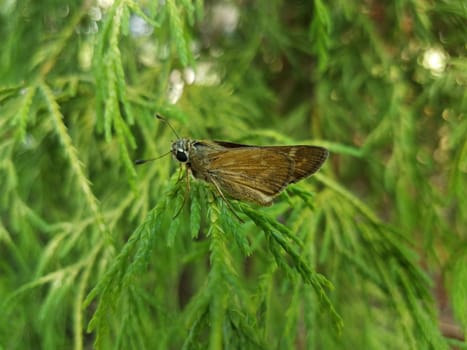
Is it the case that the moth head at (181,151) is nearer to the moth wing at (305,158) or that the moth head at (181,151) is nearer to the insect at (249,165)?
the insect at (249,165)

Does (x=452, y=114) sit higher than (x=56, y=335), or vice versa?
(x=452, y=114)

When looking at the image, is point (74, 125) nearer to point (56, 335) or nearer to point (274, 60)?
point (56, 335)

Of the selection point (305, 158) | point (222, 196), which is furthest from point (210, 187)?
point (305, 158)

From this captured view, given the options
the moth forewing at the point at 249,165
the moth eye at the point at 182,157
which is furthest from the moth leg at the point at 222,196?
the moth eye at the point at 182,157

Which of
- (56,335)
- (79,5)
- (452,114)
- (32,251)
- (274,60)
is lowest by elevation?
(56,335)

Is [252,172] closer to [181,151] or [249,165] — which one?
[249,165]

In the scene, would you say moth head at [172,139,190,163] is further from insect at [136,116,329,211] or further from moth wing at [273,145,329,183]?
moth wing at [273,145,329,183]

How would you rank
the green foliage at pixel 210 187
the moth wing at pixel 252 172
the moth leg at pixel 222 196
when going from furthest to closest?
the green foliage at pixel 210 187
the moth wing at pixel 252 172
the moth leg at pixel 222 196

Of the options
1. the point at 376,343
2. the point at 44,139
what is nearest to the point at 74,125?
the point at 44,139
